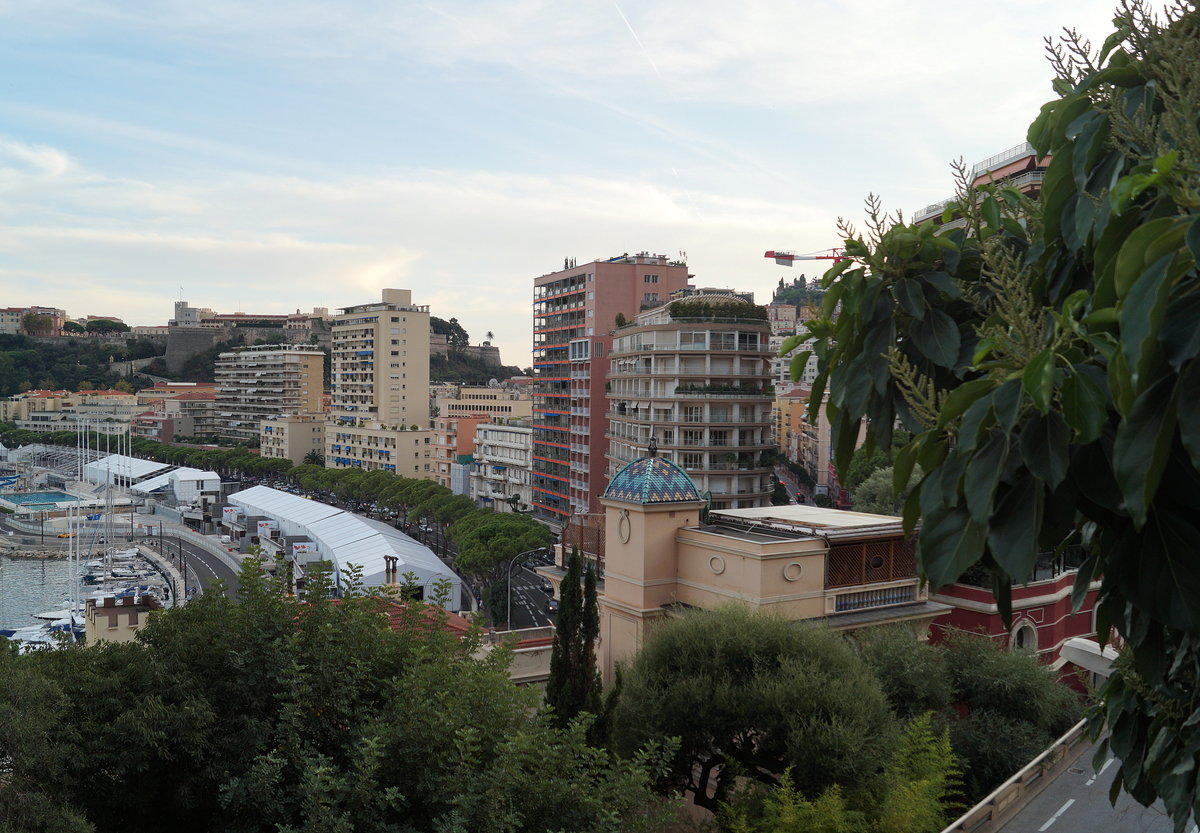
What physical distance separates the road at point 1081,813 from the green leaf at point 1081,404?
9.63 metres

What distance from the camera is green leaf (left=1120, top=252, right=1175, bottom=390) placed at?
1.95m

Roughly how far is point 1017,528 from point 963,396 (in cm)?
36

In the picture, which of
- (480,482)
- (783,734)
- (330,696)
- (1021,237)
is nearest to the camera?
(1021,237)

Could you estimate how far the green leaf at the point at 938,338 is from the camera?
10.8 feet

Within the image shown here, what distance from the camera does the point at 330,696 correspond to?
800 cm

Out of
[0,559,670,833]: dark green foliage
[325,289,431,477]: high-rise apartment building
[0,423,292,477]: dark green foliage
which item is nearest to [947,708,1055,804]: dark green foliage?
[0,559,670,833]: dark green foliage

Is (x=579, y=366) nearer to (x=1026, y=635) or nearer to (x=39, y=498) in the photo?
(x=1026, y=635)

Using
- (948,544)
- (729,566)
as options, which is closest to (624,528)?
(729,566)

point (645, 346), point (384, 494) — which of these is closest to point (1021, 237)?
point (645, 346)

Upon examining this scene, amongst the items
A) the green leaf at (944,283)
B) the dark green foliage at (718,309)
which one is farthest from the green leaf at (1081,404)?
the dark green foliage at (718,309)

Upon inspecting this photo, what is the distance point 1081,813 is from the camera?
10.6 m

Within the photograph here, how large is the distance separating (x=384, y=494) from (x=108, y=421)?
184 feet

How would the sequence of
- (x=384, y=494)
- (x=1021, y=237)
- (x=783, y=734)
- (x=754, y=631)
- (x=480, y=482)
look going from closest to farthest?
(x=1021, y=237), (x=783, y=734), (x=754, y=631), (x=384, y=494), (x=480, y=482)

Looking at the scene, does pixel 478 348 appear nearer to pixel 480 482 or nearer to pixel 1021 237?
pixel 480 482
